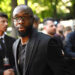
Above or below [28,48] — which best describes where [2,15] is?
above

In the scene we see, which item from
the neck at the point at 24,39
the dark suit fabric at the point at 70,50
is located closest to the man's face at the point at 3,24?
the neck at the point at 24,39

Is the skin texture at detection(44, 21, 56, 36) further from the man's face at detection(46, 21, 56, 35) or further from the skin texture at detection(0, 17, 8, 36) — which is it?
the skin texture at detection(0, 17, 8, 36)

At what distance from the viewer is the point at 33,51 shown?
2676mm

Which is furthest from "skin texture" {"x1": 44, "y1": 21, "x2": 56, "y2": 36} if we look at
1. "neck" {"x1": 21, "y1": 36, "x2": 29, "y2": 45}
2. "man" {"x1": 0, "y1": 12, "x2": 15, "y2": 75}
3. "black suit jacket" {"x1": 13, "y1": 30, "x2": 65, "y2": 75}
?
"black suit jacket" {"x1": 13, "y1": 30, "x2": 65, "y2": 75}

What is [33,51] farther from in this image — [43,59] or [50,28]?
[50,28]

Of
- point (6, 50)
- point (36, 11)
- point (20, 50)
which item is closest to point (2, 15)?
point (6, 50)

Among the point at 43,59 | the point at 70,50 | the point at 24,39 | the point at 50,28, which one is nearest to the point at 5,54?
the point at 24,39

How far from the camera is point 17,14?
2779mm

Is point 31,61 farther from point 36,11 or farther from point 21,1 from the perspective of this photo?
point 36,11

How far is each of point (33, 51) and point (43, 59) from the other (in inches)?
6.0

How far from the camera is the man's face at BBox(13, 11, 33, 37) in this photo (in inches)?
106

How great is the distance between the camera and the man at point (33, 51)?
2.60m

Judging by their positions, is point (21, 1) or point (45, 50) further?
point (21, 1)

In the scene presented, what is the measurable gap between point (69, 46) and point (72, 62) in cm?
42
